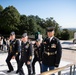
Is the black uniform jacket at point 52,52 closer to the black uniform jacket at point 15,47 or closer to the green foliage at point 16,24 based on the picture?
the black uniform jacket at point 15,47

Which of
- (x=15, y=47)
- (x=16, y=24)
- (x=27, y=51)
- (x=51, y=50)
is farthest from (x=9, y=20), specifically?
(x=51, y=50)

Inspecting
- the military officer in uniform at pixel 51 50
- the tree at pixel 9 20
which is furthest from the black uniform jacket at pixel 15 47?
the tree at pixel 9 20

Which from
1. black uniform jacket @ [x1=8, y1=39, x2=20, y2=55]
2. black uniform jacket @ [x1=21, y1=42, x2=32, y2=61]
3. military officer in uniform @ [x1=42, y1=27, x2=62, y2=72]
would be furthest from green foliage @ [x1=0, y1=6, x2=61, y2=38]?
military officer in uniform @ [x1=42, y1=27, x2=62, y2=72]

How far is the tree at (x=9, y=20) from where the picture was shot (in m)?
34.1

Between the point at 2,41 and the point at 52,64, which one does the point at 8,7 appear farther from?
the point at 52,64

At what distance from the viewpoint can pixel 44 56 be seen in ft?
14.1

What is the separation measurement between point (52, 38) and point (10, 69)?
3.02 meters

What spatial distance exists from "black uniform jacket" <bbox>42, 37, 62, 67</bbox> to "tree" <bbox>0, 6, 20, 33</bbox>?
29839 mm

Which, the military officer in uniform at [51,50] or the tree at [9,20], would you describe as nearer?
the military officer in uniform at [51,50]

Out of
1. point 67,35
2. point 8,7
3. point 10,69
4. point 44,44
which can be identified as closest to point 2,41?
point 10,69

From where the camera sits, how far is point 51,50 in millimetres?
4176

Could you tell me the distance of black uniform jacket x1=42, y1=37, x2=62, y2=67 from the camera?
13.5ft

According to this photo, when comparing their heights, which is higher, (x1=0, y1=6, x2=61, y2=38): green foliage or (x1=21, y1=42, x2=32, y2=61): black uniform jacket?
(x1=0, y1=6, x2=61, y2=38): green foliage

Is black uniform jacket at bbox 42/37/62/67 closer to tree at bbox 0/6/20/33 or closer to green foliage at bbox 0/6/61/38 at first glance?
green foliage at bbox 0/6/61/38
